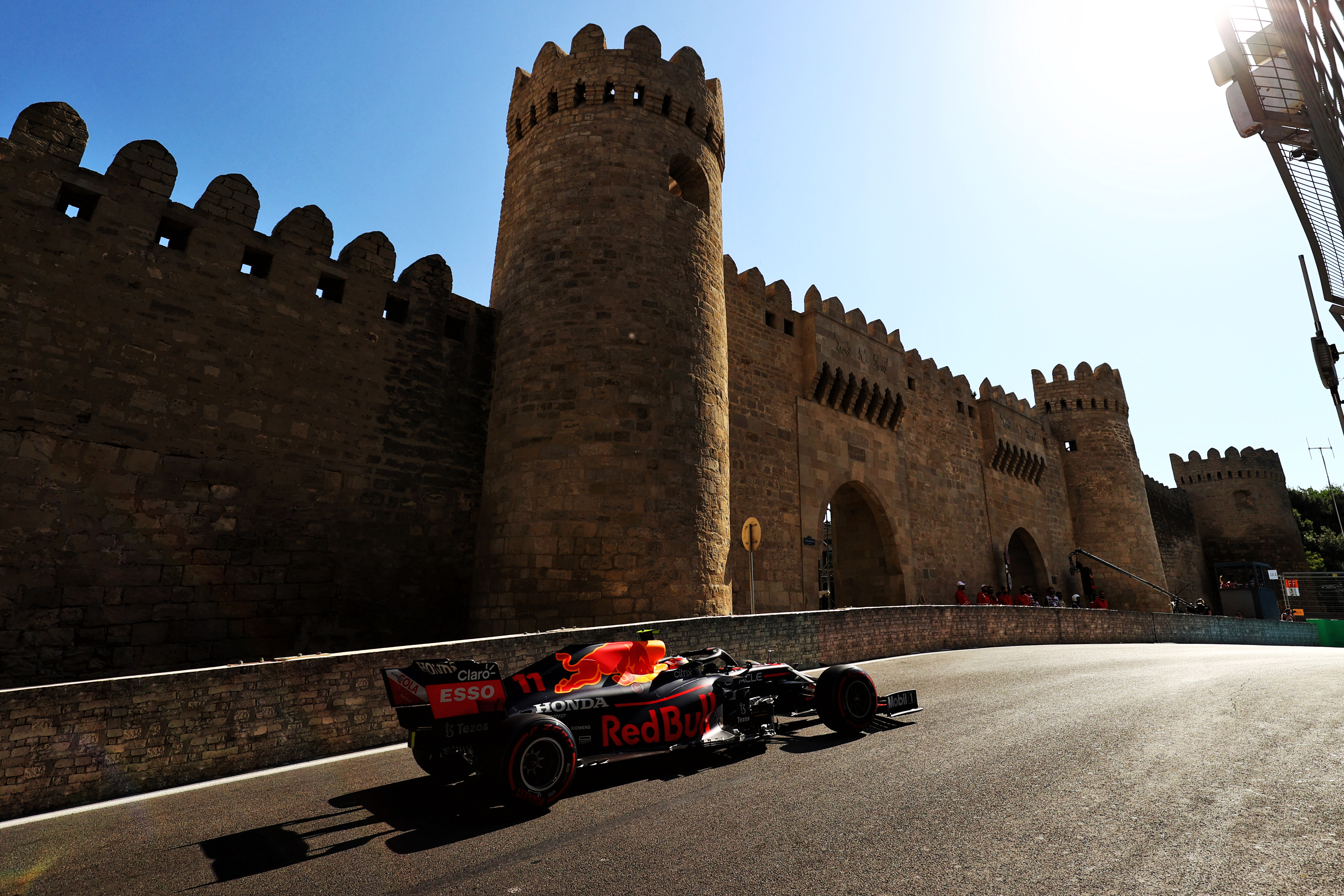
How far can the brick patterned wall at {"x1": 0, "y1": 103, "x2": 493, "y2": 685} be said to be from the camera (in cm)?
739

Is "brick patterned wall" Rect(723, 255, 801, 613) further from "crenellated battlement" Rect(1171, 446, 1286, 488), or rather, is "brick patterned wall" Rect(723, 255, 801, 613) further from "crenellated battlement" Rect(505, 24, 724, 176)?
"crenellated battlement" Rect(1171, 446, 1286, 488)

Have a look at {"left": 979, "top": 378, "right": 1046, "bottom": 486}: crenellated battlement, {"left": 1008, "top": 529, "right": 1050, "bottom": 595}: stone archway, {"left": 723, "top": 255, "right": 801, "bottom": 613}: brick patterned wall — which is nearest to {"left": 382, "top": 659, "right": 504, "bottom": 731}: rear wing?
{"left": 723, "top": 255, "right": 801, "bottom": 613}: brick patterned wall

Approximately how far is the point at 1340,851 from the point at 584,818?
3.50m

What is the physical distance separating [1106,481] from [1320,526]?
3765 centimetres

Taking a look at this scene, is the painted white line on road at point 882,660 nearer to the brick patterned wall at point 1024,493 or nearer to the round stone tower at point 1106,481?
the brick patterned wall at point 1024,493

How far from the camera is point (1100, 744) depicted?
4.66 meters

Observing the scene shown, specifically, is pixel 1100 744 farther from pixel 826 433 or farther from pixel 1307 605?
pixel 1307 605

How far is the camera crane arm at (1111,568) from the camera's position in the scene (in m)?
26.4

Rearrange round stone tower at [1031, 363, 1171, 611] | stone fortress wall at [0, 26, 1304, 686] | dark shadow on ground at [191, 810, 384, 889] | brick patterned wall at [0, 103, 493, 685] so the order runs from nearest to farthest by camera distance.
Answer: dark shadow on ground at [191, 810, 384, 889] < brick patterned wall at [0, 103, 493, 685] < stone fortress wall at [0, 26, 1304, 686] < round stone tower at [1031, 363, 1171, 611]

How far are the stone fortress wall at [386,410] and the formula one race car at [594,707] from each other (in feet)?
13.5

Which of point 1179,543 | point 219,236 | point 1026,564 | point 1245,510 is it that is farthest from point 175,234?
point 1245,510

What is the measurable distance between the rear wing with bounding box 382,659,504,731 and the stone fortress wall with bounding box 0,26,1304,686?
4959 mm

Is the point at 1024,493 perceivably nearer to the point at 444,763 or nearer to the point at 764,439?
the point at 764,439

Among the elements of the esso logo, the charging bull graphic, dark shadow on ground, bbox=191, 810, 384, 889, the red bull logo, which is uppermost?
the charging bull graphic
